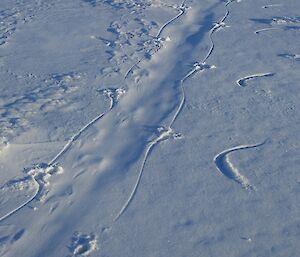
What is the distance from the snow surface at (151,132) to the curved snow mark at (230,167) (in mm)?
19

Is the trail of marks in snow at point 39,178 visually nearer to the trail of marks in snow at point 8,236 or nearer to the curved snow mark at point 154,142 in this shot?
the trail of marks in snow at point 8,236

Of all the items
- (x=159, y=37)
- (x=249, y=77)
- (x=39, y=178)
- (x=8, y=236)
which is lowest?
(x=8, y=236)

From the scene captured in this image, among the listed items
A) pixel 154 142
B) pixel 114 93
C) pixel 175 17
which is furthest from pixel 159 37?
pixel 154 142

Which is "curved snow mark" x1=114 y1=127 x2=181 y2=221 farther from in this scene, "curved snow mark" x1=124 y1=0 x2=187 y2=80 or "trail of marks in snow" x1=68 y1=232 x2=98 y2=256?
"curved snow mark" x1=124 y1=0 x2=187 y2=80

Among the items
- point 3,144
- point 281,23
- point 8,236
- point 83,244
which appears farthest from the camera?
point 281,23

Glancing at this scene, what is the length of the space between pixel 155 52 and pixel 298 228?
402cm

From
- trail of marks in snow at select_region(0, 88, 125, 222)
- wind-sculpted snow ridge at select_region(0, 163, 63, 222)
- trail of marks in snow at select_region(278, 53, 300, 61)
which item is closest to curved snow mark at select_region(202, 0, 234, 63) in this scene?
trail of marks in snow at select_region(278, 53, 300, 61)

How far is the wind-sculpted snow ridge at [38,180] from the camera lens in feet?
16.8

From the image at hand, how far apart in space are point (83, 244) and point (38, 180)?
1.11 m

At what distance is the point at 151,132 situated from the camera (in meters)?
6.02

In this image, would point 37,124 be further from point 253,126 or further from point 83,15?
point 83,15

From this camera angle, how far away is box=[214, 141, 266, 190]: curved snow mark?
5.20m

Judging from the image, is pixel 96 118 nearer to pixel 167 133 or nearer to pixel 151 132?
pixel 151 132

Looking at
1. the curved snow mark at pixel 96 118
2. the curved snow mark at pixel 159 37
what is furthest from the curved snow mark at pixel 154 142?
the curved snow mark at pixel 159 37
